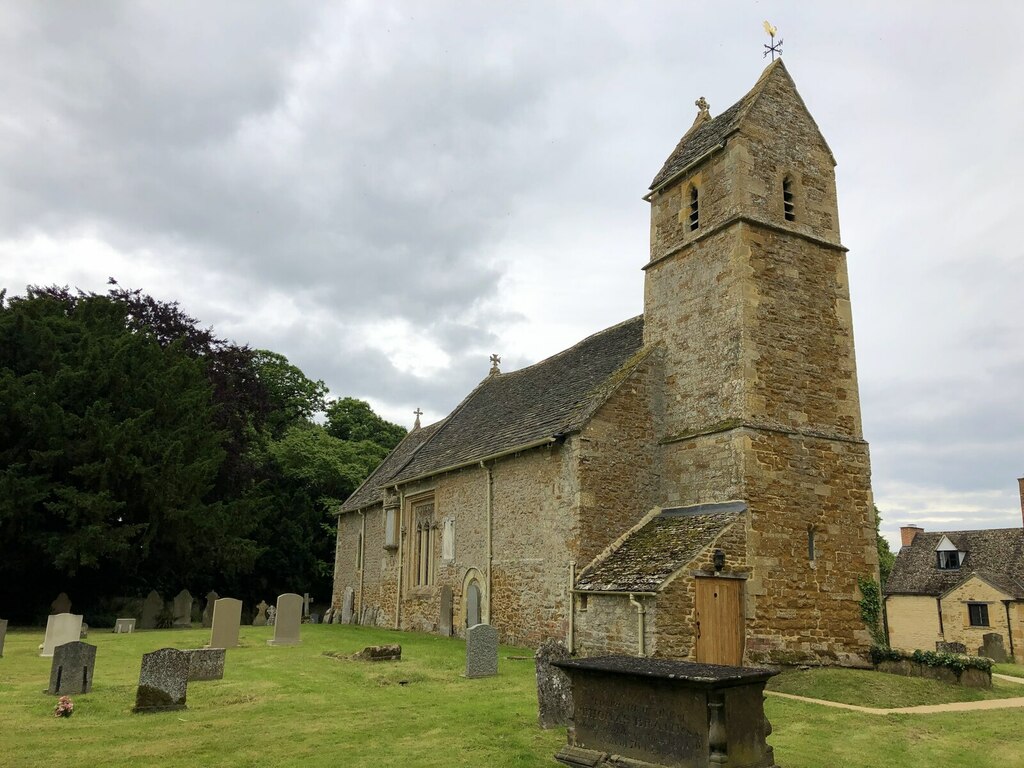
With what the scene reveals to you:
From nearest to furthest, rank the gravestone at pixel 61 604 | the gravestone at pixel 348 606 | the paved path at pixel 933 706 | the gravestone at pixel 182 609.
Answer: the paved path at pixel 933 706 < the gravestone at pixel 61 604 < the gravestone at pixel 182 609 < the gravestone at pixel 348 606

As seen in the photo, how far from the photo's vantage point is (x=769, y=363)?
17609 millimetres

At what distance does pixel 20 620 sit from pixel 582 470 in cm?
2281

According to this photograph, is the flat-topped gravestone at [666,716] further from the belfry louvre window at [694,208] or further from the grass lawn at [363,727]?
the belfry louvre window at [694,208]

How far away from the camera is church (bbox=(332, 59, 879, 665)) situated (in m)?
15.8

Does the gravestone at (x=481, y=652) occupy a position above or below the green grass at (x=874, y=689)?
above

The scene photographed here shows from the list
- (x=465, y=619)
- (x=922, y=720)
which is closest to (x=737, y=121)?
(x=922, y=720)

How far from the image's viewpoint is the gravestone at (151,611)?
94.6 ft

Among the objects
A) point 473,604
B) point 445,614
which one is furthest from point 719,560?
point 445,614

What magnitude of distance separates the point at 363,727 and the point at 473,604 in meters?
12.5

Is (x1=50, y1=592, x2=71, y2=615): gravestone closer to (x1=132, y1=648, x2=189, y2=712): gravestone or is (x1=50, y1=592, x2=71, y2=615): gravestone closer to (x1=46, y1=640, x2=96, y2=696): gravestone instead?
(x1=46, y1=640, x2=96, y2=696): gravestone

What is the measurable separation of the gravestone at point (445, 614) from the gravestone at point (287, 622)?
188 inches

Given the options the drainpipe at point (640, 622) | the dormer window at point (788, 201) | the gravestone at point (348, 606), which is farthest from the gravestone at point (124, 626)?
the dormer window at point (788, 201)

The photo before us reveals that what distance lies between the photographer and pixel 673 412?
19.2 metres

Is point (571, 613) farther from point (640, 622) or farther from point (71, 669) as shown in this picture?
point (71, 669)
